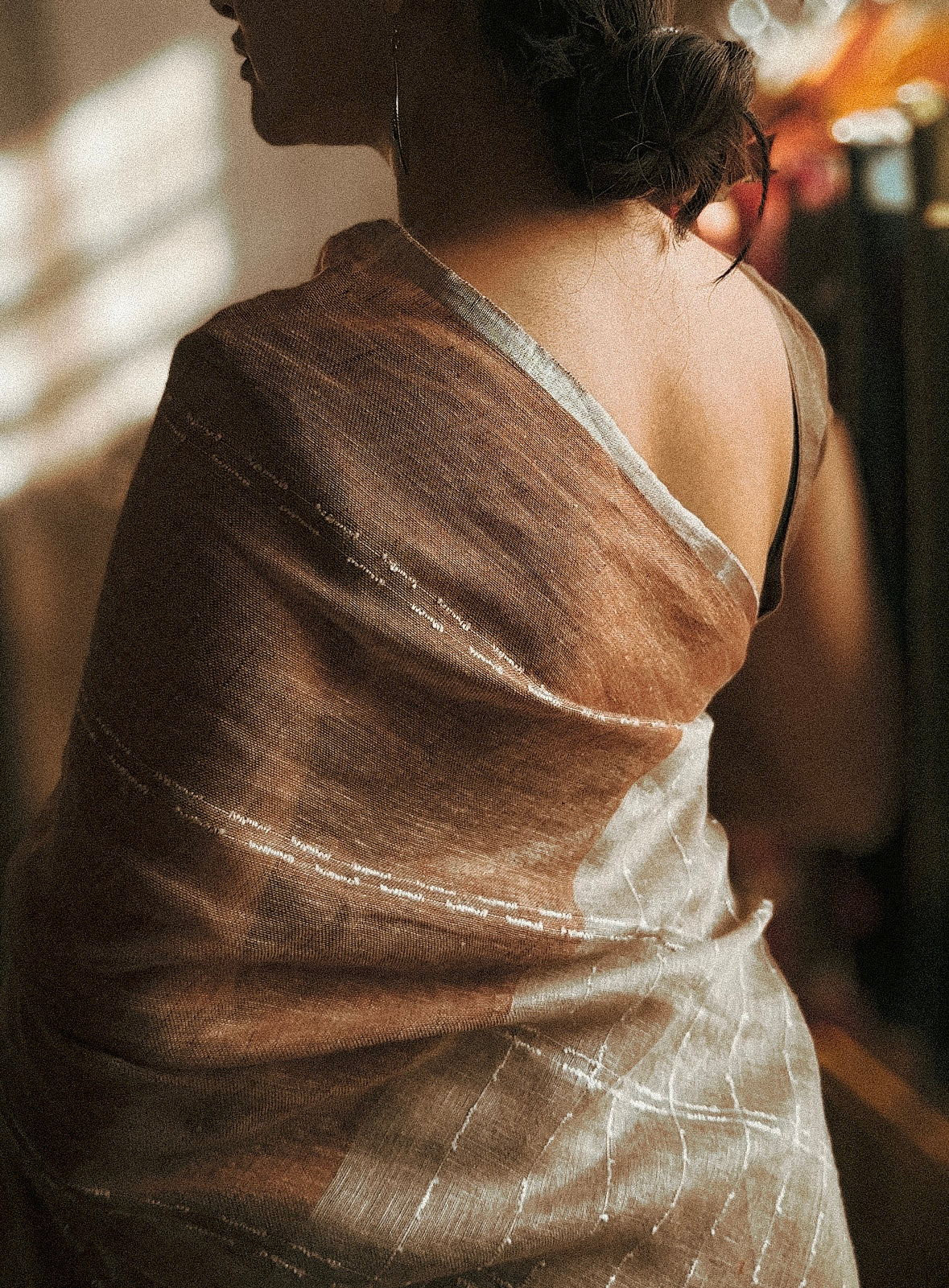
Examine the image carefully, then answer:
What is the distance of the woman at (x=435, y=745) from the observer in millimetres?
498

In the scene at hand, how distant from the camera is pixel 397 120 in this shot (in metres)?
0.63

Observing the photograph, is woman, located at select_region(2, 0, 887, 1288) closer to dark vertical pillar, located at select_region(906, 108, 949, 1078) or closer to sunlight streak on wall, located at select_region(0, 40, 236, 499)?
dark vertical pillar, located at select_region(906, 108, 949, 1078)

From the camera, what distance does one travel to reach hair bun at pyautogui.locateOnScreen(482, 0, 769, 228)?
0.54m

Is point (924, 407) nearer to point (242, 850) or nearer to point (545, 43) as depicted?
point (545, 43)

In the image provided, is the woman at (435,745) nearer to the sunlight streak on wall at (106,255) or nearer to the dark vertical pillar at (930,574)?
the dark vertical pillar at (930,574)

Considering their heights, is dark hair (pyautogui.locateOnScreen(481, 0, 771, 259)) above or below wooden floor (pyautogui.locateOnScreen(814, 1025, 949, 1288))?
above

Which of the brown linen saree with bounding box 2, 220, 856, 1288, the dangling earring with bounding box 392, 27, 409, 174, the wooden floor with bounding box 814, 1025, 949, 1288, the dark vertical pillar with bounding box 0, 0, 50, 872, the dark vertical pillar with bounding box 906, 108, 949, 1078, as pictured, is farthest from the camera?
the dark vertical pillar with bounding box 0, 0, 50, 872

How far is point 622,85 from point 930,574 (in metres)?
0.44

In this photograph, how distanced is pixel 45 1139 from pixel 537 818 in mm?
354

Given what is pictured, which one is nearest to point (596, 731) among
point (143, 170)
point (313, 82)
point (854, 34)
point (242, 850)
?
point (242, 850)

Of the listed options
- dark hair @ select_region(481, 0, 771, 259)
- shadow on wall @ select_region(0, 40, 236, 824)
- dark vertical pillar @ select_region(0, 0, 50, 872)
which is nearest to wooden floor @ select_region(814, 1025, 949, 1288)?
dark hair @ select_region(481, 0, 771, 259)

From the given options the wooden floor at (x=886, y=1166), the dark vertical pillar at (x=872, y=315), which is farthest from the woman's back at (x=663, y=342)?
the wooden floor at (x=886, y=1166)

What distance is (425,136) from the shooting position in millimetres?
625

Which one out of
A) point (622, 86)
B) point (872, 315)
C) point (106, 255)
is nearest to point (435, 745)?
point (622, 86)
